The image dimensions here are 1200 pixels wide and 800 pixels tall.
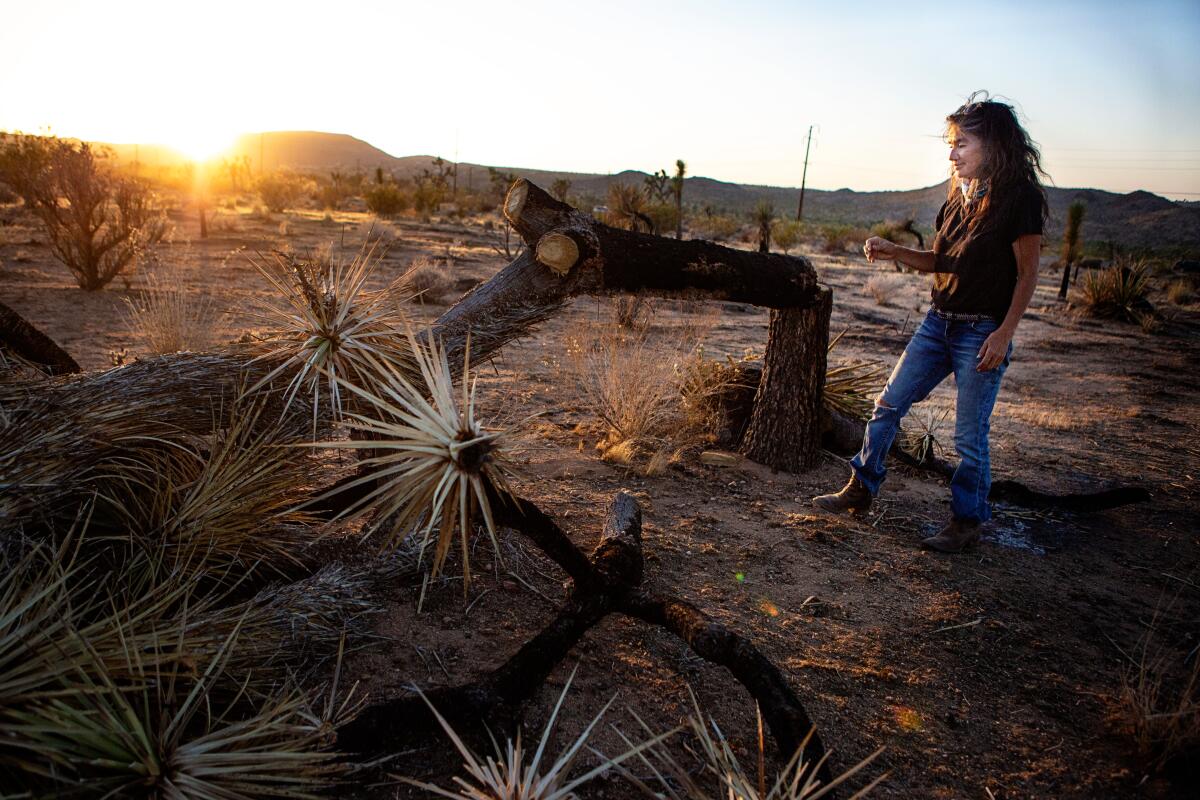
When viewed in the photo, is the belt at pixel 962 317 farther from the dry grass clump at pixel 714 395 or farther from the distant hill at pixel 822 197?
the distant hill at pixel 822 197

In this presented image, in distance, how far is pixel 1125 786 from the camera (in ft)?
7.53

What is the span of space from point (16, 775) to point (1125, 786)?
315cm

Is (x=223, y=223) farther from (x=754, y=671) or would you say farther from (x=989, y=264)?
(x=754, y=671)

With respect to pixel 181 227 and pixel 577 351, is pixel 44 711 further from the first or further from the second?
pixel 181 227

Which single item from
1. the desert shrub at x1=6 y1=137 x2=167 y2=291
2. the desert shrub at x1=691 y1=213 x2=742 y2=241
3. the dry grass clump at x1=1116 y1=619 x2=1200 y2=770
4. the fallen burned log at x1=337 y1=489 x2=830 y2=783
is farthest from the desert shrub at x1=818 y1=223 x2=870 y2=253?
the fallen burned log at x1=337 y1=489 x2=830 y2=783

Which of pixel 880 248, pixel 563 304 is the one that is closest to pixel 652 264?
pixel 563 304

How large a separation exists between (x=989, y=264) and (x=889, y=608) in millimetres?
1828

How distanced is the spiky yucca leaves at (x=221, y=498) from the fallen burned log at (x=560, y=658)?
0.84 metres

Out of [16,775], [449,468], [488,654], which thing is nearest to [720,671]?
[488,654]

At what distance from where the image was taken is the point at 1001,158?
343cm

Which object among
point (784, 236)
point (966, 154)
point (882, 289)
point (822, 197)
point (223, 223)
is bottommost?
point (882, 289)

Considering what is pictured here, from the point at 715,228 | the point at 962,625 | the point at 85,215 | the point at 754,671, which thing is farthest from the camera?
the point at 715,228

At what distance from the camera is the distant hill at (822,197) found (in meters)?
58.7

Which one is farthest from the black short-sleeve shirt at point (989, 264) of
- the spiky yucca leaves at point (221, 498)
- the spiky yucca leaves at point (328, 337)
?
the spiky yucca leaves at point (221, 498)
